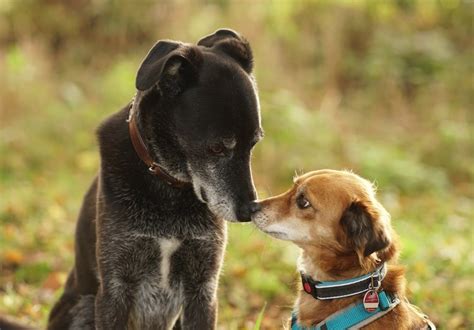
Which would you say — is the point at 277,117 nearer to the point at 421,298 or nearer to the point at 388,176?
the point at 388,176

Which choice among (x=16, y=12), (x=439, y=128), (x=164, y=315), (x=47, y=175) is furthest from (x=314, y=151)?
(x=16, y=12)

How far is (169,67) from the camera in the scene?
3.90 meters

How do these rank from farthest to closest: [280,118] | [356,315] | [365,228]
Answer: [280,118] → [356,315] → [365,228]

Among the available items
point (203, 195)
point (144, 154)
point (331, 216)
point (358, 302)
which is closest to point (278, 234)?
point (331, 216)

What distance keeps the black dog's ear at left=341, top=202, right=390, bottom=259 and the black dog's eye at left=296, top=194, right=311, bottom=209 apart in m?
0.27

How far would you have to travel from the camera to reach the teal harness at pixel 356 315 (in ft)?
12.3

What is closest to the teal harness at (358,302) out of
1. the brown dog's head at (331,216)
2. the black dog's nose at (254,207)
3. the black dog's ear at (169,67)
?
the brown dog's head at (331,216)

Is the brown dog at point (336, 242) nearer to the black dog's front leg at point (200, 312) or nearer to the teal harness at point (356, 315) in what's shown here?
the teal harness at point (356, 315)

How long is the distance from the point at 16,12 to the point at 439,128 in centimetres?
842

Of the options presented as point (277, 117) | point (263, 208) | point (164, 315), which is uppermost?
point (263, 208)

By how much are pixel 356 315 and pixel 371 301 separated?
4.6 inches

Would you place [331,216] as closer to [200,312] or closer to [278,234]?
[278,234]

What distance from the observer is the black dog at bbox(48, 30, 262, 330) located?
4.00 metres

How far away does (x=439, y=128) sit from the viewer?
11.9 m
